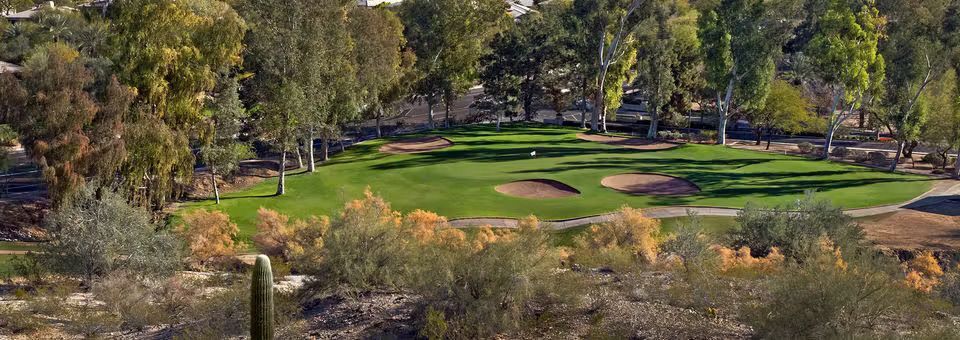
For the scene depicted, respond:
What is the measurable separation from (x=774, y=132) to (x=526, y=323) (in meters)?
69.2

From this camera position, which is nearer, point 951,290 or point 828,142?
point 951,290

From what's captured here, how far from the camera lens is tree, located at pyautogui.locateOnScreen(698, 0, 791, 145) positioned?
65750mm

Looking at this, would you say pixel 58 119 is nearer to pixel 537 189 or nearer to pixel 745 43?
pixel 537 189

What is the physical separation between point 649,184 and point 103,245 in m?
37.1

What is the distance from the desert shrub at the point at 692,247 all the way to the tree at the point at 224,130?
28931mm

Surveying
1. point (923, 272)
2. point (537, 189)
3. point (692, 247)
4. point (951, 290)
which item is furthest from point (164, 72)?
point (923, 272)

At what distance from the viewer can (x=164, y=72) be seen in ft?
141

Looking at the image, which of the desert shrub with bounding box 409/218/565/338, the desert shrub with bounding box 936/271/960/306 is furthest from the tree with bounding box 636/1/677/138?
the desert shrub with bounding box 409/218/565/338

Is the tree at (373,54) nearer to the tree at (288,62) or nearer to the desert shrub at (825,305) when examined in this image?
the tree at (288,62)

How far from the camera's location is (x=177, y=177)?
45812 millimetres

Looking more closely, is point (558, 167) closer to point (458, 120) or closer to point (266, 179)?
point (266, 179)

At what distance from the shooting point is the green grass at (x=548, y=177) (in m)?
47.9

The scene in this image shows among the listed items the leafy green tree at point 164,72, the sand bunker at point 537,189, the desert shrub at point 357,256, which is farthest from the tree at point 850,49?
the desert shrub at point 357,256

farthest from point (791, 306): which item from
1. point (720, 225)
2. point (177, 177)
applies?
point (177, 177)
